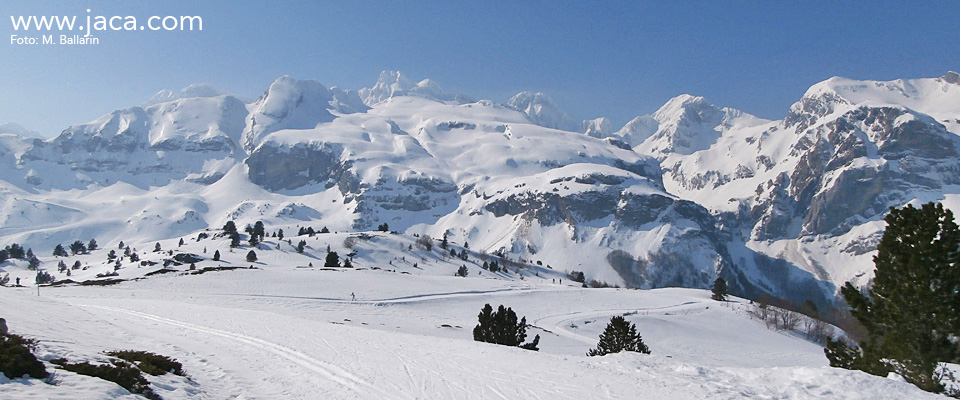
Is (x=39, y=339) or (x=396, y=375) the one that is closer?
(x=39, y=339)

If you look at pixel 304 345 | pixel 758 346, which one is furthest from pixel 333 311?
pixel 758 346

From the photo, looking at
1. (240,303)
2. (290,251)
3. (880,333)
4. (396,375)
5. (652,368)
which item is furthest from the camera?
(290,251)

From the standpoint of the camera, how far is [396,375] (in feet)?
61.1

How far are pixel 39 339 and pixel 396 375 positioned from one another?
1098 centimetres

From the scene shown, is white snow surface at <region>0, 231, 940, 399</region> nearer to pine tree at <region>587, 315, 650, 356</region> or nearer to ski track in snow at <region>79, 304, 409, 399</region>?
ski track in snow at <region>79, 304, 409, 399</region>

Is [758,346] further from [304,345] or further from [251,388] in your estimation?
[251,388]

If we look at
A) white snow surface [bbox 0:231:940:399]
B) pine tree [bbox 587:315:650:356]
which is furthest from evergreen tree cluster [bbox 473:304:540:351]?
white snow surface [bbox 0:231:940:399]

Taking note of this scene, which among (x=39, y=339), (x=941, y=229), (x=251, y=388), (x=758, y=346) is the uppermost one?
(x=941, y=229)

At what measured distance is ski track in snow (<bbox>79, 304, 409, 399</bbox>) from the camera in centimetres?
1673

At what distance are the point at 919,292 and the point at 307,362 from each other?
876 inches

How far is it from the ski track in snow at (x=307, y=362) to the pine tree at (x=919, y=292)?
18.0 m

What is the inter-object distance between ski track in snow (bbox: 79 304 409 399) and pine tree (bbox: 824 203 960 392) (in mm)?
18040

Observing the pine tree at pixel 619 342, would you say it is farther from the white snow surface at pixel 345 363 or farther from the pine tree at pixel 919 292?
the pine tree at pixel 919 292

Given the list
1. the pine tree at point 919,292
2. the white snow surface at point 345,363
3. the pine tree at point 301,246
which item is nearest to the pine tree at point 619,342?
the white snow surface at point 345,363
